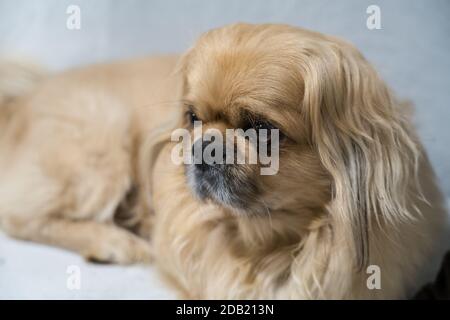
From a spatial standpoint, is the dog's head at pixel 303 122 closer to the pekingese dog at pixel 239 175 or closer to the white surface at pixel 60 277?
the pekingese dog at pixel 239 175

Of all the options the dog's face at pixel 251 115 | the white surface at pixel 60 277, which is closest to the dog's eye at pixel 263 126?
the dog's face at pixel 251 115

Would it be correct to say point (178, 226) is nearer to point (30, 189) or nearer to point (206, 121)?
point (206, 121)

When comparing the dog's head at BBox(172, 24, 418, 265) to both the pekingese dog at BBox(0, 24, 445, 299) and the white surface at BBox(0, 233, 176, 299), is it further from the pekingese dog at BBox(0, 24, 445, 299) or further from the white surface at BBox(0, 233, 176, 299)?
the white surface at BBox(0, 233, 176, 299)

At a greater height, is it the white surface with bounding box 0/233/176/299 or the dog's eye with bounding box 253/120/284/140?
the dog's eye with bounding box 253/120/284/140

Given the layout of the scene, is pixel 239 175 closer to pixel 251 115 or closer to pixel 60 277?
pixel 251 115

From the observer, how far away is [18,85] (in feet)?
5.74

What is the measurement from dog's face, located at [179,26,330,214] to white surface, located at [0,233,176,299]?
36cm

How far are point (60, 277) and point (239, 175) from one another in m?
0.56

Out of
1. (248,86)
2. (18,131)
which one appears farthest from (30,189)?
(248,86)

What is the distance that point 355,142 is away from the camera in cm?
111

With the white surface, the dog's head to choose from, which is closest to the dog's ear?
the dog's head

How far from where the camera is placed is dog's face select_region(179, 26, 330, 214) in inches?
41.3

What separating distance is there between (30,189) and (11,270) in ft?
0.95

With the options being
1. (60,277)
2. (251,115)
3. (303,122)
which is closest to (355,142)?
(303,122)
